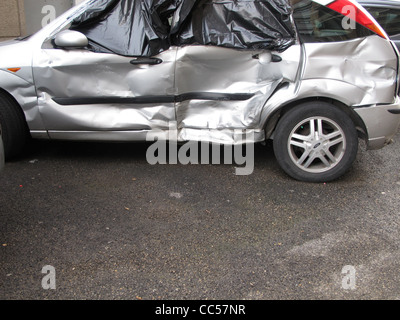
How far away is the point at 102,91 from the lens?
14.7 ft

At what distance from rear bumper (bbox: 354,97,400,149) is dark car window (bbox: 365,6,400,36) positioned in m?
2.43

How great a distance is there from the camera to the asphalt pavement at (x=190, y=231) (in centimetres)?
295

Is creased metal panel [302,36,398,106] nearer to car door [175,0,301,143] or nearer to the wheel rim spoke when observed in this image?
car door [175,0,301,143]

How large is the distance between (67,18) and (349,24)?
266cm

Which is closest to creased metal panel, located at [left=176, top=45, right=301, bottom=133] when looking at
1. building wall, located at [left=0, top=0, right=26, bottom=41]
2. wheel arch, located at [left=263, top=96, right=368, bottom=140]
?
wheel arch, located at [left=263, top=96, right=368, bottom=140]

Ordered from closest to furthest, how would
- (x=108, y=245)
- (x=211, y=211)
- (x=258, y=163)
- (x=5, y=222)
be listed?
(x=108, y=245), (x=5, y=222), (x=211, y=211), (x=258, y=163)

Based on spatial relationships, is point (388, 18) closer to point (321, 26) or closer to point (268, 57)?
point (321, 26)

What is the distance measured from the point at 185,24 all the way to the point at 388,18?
3.42 metres

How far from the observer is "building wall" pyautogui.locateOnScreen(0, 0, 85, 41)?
9734 mm

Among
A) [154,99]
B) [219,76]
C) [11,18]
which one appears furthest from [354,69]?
[11,18]

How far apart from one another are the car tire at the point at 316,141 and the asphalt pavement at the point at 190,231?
158 millimetres

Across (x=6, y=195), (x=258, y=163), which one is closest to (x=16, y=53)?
(x=6, y=195)

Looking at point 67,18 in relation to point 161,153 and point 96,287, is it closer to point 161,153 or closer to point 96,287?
point 161,153

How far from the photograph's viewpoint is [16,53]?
4504 mm
